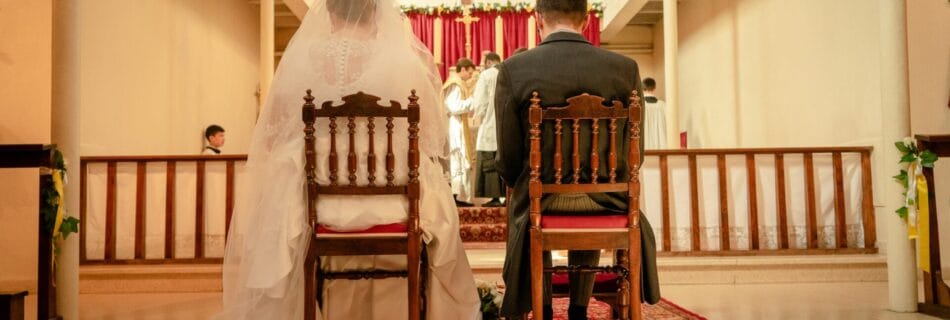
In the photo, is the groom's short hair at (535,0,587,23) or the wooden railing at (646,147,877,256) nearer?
the groom's short hair at (535,0,587,23)

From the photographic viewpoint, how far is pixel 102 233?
580cm

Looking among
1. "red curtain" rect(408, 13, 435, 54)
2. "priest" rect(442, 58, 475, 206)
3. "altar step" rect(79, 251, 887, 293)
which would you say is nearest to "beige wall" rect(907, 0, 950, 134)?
"altar step" rect(79, 251, 887, 293)

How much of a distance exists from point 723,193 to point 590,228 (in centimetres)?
311

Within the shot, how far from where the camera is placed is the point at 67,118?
4156 mm

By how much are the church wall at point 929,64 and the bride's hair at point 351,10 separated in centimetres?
436

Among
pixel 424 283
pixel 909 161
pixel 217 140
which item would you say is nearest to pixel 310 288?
pixel 424 283

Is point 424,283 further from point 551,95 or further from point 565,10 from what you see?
point 565,10

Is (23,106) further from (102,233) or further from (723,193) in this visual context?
(723,193)

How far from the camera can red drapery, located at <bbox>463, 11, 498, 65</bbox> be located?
11.4 m

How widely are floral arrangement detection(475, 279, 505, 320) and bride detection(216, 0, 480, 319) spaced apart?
0.21m

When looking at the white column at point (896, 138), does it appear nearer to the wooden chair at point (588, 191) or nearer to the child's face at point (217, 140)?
the wooden chair at point (588, 191)

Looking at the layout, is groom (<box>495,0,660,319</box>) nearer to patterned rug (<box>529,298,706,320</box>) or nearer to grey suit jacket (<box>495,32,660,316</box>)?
grey suit jacket (<box>495,32,660,316</box>)

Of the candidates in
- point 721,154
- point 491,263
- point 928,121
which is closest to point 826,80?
point 928,121

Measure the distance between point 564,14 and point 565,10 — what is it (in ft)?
0.05
